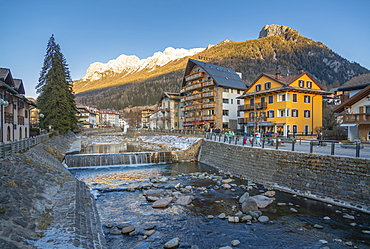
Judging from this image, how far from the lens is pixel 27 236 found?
776 cm

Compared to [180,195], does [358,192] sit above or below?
above

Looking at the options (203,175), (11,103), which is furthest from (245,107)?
(11,103)

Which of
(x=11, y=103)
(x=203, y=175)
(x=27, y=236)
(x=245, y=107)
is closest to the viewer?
(x=27, y=236)

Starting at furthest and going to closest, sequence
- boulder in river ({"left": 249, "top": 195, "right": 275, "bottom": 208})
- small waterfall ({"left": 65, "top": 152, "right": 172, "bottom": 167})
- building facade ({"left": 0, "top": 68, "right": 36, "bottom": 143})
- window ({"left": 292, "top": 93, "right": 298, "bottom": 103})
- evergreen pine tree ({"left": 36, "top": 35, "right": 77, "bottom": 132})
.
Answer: evergreen pine tree ({"left": 36, "top": 35, "right": 77, "bottom": 132}), window ({"left": 292, "top": 93, "right": 298, "bottom": 103}), building facade ({"left": 0, "top": 68, "right": 36, "bottom": 143}), small waterfall ({"left": 65, "top": 152, "right": 172, "bottom": 167}), boulder in river ({"left": 249, "top": 195, "right": 275, "bottom": 208})

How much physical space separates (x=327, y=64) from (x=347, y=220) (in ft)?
677

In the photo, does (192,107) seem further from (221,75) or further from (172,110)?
(172,110)

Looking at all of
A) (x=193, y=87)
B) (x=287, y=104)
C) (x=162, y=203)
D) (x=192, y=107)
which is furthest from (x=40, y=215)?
(x=193, y=87)

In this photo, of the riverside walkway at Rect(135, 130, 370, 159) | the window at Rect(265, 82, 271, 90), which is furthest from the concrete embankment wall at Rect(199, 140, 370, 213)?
the window at Rect(265, 82, 271, 90)

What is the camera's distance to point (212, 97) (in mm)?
59438

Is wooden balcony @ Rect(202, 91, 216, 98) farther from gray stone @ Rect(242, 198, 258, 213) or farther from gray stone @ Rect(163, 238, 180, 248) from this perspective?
gray stone @ Rect(163, 238, 180, 248)

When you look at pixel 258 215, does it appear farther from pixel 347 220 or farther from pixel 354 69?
pixel 354 69

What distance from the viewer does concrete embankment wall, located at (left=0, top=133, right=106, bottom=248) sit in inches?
306

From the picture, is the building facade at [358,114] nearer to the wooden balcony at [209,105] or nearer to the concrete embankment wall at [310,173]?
the concrete embankment wall at [310,173]

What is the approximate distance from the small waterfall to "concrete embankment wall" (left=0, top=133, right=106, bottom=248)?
1550 centimetres
